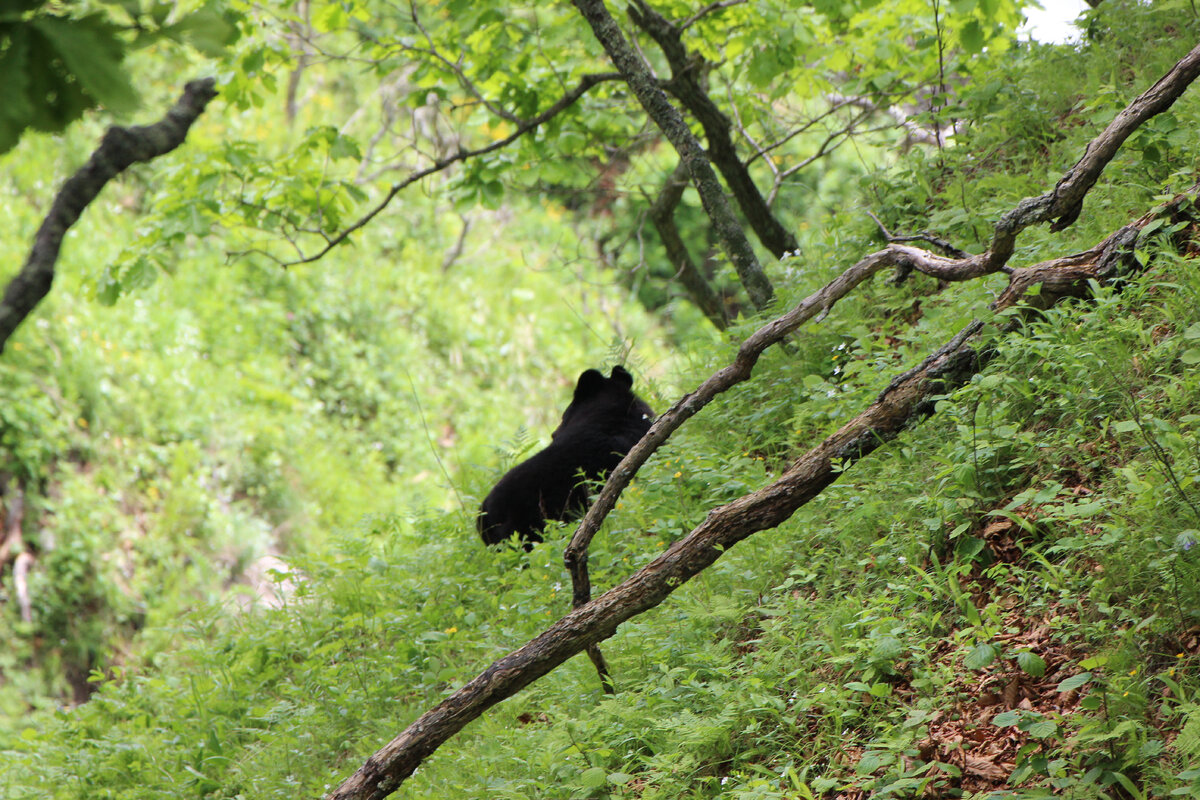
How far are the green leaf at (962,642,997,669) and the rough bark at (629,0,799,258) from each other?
478cm

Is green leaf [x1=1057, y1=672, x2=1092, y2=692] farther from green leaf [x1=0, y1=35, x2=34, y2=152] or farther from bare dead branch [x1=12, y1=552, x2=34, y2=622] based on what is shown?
bare dead branch [x1=12, y1=552, x2=34, y2=622]

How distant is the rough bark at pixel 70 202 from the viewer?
3.99 ft

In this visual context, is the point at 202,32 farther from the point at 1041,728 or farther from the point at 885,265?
the point at 885,265

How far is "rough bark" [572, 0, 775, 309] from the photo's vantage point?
5707 millimetres

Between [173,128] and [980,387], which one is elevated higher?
[173,128]

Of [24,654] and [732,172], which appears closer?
[732,172]

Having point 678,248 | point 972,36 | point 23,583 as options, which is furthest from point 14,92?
point 23,583

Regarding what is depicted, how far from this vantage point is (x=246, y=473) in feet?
45.0

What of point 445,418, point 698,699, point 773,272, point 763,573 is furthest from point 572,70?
point 445,418

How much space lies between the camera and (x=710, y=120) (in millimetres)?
6727

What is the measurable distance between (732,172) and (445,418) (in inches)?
418

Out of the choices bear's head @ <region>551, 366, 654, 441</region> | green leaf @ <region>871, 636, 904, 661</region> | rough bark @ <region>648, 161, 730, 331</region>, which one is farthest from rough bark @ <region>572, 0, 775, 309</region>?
green leaf @ <region>871, 636, 904, 661</region>

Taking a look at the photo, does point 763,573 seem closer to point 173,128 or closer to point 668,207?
point 173,128

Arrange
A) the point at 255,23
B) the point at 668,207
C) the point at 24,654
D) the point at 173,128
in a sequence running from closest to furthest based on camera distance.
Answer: the point at 173,128 → the point at 255,23 → the point at 668,207 → the point at 24,654
